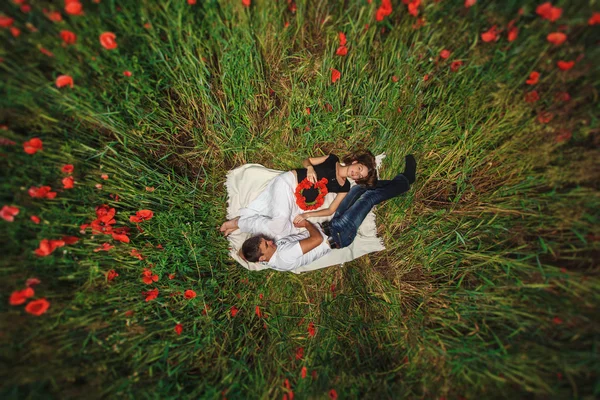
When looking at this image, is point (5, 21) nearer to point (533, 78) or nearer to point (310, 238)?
point (310, 238)

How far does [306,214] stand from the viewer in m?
2.77

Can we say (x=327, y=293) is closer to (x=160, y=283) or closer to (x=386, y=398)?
(x=386, y=398)

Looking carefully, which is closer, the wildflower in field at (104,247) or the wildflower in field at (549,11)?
the wildflower in field at (549,11)

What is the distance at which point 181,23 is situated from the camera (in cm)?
192

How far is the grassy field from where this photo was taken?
173cm

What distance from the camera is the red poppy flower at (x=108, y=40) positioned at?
5.50ft

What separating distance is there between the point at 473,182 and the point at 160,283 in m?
3.12

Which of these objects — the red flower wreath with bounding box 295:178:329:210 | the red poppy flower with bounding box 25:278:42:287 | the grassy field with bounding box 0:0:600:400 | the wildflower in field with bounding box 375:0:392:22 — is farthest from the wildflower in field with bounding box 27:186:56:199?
the wildflower in field with bounding box 375:0:392:22

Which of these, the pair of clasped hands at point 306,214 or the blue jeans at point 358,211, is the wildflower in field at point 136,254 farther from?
the blue jeans at point 358,211

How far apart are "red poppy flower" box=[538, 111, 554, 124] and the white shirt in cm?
205

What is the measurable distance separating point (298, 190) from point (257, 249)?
758 millimetres

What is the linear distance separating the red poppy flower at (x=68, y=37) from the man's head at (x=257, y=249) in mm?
1969

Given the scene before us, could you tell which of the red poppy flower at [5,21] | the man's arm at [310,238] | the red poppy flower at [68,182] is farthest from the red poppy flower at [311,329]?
the red poppy flower at [5,21]

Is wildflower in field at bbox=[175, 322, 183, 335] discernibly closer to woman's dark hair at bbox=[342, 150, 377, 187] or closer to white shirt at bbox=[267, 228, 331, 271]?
white shirt at bbox=[267, 228, 331, 271]
